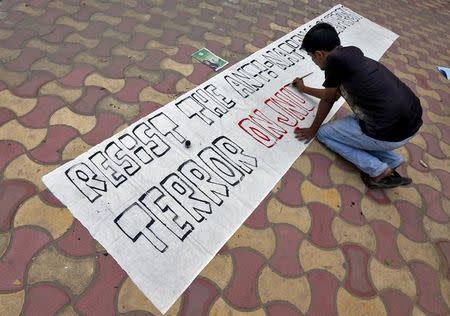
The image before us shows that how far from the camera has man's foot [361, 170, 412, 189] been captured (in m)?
2.16

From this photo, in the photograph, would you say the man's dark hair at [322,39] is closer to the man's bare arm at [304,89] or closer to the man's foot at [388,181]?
the man's bare arm at [304,89]

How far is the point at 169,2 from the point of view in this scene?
3.45 metres

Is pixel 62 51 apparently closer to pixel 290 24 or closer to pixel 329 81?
pixel 329 81

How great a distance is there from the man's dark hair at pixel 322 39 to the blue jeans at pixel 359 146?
1.79 feet

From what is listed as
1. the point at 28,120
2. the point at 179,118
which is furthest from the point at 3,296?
the point at 179,118

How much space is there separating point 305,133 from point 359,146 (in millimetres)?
377

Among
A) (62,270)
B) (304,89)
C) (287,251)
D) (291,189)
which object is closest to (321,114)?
(304,89)

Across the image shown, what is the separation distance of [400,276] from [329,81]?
1225 mm

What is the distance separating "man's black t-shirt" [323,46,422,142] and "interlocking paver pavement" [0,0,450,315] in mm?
436

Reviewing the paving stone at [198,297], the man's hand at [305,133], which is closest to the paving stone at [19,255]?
the paving stone at [198,297]

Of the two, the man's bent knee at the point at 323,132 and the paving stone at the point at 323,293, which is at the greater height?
the man's bent knee at the point at 323,132

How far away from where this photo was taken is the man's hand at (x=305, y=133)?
2.36 meters

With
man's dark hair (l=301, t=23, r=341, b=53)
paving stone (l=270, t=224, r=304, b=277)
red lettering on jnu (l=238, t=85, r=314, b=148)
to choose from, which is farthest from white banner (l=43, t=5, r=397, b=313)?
man's dark hair (l=301, t=23, r=341, b=53)

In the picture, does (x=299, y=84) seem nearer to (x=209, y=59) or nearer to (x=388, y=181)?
(x=209, y=59)
